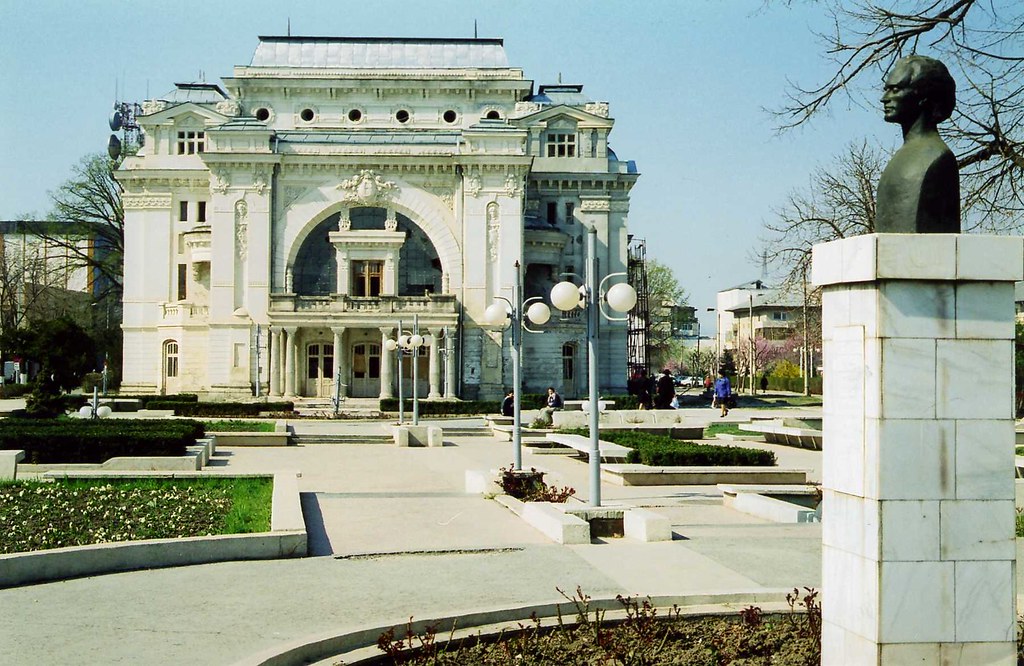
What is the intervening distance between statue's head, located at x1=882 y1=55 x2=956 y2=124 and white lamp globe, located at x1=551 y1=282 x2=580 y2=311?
859cm

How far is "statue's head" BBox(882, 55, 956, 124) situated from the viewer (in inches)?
307

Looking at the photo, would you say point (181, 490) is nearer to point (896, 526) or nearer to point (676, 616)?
point (676, 616)

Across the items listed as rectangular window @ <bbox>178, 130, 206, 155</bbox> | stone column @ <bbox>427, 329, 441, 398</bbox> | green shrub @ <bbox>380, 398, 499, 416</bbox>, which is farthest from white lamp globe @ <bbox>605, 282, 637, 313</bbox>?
rectangular window @ <bbox>178, 130, 206, 155</bbox>

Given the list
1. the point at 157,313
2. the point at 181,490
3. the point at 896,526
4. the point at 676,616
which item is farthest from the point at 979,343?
the point at 157,313

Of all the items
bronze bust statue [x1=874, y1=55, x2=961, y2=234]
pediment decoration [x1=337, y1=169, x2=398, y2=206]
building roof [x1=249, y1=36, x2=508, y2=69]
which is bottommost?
bronze bust statue [x1=874, y1=55, x2=961, y2=234]

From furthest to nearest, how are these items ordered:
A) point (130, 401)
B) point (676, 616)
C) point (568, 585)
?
point (130, 401), point (568, 585), point (676, 616)

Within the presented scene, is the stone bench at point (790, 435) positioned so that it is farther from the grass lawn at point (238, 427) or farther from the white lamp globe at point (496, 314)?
the grass lawn at point (238, 427)

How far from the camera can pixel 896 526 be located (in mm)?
7332

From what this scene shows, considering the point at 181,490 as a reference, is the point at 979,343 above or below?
above

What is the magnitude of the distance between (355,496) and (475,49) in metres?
50.1

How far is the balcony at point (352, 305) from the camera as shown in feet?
179

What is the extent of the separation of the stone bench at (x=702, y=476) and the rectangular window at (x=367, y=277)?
36333 millimetres

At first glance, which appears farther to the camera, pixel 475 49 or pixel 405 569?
pixel 475 49

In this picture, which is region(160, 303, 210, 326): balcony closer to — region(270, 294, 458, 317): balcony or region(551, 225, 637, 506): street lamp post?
region(270, 294, 458, 317): balcony
